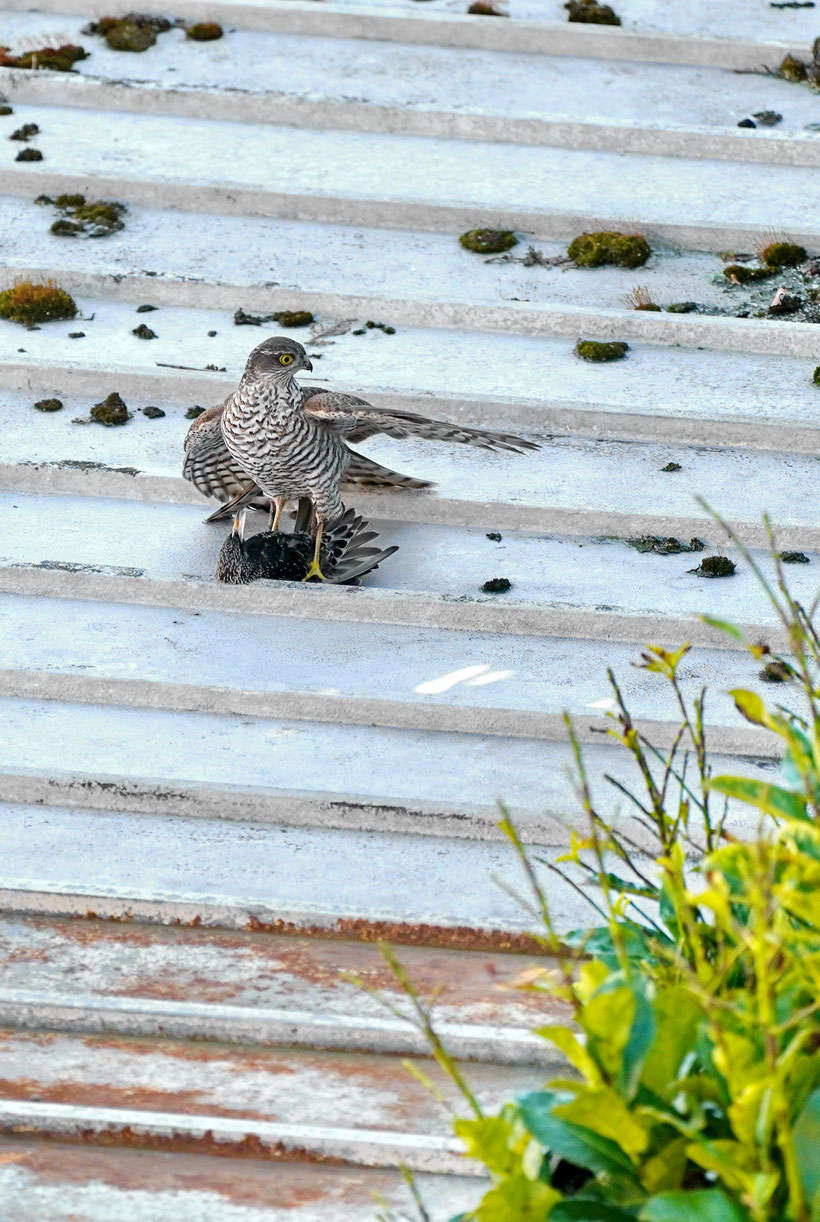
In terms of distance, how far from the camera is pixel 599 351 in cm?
707

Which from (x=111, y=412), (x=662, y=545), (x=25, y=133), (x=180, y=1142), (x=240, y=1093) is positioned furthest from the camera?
(x=25, y=133)

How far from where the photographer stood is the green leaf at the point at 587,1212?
2.44 m

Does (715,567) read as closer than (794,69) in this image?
Yes

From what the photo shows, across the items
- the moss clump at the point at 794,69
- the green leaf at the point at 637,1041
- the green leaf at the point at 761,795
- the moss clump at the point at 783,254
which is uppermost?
the moss clump at the point at 794,69

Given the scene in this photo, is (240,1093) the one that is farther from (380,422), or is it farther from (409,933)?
(380,422)

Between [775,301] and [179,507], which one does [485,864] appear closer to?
[179,507]

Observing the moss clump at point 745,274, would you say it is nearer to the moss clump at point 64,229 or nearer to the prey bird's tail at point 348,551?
the prey bird's tail at point 348,551

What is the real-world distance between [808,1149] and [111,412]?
5.11 m

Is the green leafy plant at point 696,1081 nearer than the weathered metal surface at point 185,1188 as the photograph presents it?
Yes

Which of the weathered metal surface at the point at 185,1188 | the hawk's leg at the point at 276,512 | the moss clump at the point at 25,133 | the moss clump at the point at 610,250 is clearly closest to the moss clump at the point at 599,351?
the moss clump at the point at 610,250

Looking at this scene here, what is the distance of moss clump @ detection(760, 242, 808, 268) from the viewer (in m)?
7.61

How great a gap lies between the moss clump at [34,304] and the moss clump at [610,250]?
234 cm

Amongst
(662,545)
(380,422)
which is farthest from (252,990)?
(662,545)

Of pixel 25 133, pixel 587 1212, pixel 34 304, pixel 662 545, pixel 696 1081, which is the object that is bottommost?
pixel 662 545
